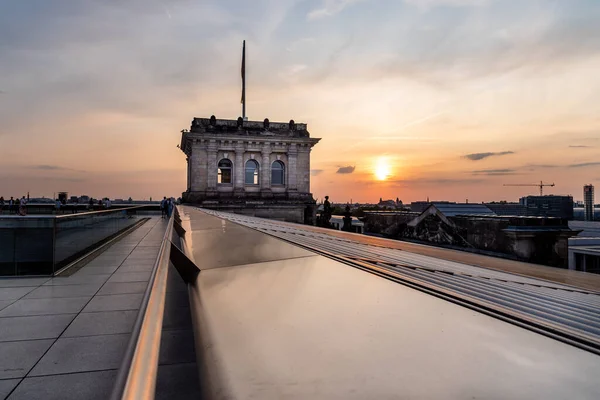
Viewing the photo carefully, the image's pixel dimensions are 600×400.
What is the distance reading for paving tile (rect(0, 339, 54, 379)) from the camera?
3.20 metres

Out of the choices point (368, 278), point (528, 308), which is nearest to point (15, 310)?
point (368, 278)

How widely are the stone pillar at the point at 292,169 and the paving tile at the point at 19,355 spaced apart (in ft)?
101

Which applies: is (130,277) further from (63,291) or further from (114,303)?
(114,303)

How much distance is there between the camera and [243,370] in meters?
1.24

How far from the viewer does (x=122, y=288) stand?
5977 millimetres

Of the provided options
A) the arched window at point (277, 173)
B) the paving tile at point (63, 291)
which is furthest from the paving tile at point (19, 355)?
the arched window at point (277, 173)

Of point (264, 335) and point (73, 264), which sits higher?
point (264, 335)

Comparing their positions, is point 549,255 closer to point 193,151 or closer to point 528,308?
point 528,308

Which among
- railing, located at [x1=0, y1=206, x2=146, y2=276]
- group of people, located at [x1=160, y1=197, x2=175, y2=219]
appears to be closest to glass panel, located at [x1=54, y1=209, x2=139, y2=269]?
railing, located at [x1=0, y1=206, x2=146, y2=276]

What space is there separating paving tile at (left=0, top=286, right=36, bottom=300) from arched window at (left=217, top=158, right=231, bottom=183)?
2784cm

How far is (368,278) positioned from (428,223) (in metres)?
11.3

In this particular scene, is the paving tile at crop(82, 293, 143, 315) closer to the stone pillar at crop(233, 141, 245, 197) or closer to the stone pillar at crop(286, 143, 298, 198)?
the stone pillar at crop(233, 141, 245, 197)

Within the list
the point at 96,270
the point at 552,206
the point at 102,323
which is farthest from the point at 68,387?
the point at 552,206

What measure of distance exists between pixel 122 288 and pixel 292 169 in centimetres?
2918
